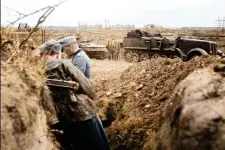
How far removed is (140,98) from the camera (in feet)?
30.6

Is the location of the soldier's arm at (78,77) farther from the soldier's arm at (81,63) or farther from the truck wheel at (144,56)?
the truck wheel at (144,56)

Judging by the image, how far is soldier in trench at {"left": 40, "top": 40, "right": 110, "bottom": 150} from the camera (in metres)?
4.99

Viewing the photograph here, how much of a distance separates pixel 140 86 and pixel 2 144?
7033 mm

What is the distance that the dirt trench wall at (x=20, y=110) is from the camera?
321 cm

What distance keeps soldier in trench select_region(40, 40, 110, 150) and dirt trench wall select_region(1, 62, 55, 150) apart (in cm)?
71

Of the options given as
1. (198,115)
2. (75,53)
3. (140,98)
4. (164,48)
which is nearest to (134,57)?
(164,48)

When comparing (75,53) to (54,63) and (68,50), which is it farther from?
(54,63)

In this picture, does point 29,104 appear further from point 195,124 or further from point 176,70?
point 176,70

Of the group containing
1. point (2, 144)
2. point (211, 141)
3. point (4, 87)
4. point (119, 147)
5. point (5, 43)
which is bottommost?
point (119, 147)

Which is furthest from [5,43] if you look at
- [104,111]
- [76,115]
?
[104,111]

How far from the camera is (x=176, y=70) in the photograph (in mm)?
9828

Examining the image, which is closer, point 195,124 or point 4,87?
point 4,87

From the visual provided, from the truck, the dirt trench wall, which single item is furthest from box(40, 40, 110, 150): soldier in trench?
the truck

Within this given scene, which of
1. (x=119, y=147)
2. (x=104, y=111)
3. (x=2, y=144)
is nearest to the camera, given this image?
(x=2, y=144)
